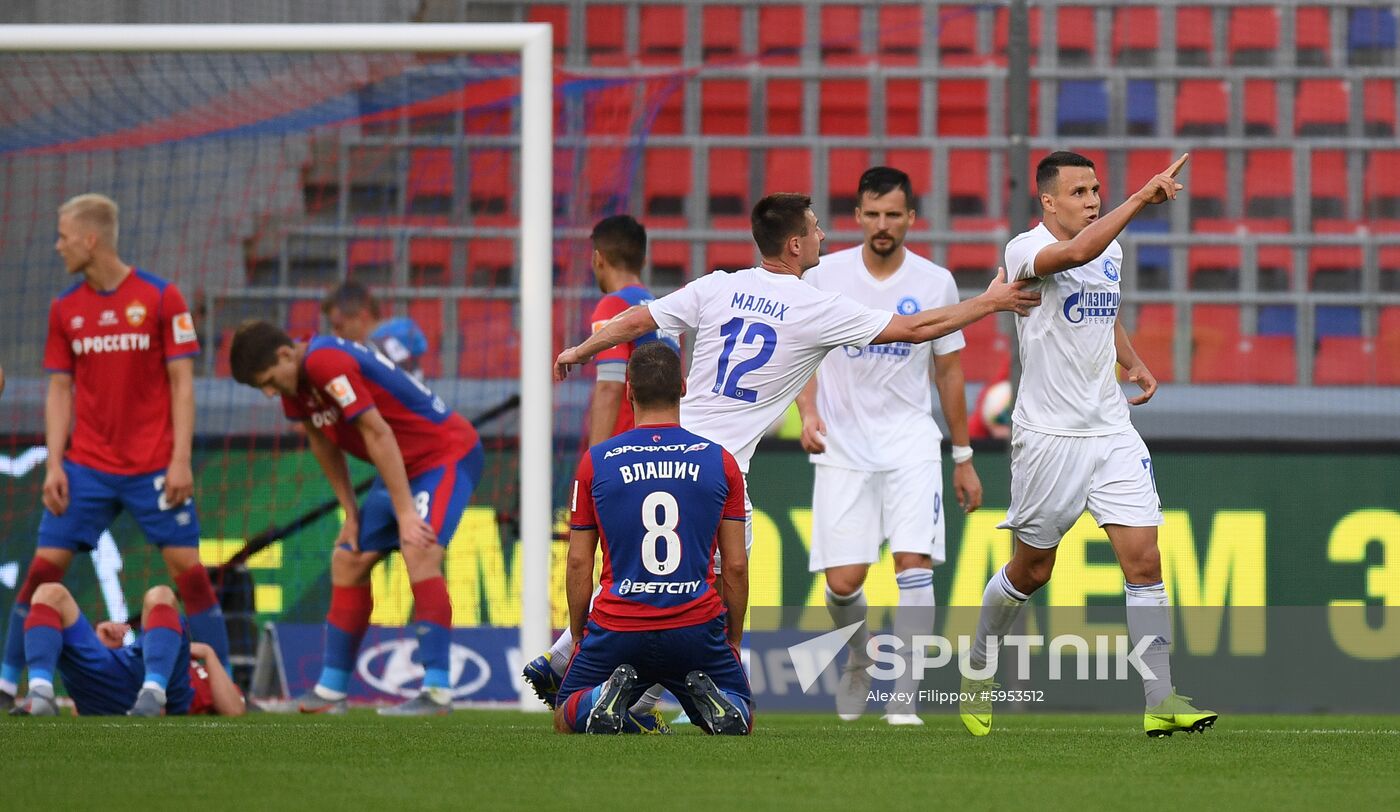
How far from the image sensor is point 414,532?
7.04m

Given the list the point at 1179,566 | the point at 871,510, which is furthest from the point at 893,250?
the point at 1179,566

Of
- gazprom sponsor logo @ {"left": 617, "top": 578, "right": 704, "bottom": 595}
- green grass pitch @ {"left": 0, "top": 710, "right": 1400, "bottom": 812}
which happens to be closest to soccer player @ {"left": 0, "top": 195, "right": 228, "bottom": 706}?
Answer: green grass pitch @ {"left": 0, "top": 710, "right": 1400, "bottom": 812}

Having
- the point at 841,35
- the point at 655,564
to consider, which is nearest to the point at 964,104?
the point at 841,35

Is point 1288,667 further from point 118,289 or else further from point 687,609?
point 118,289

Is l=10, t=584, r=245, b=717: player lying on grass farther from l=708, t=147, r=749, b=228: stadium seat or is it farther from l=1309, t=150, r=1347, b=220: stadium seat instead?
l=1309, t=150, r=1347, b=220: stadium seat

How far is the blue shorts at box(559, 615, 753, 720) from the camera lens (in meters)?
5.23

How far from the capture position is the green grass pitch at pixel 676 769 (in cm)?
387

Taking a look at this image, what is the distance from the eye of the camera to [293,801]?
150 inches

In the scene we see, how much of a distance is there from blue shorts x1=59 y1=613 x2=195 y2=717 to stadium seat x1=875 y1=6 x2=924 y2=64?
7.12 metres

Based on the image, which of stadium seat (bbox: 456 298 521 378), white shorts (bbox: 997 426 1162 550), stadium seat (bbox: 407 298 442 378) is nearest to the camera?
white shorts (bbox: 997 426 1162 550)

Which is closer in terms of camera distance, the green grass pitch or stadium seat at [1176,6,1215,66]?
the green grass pitch

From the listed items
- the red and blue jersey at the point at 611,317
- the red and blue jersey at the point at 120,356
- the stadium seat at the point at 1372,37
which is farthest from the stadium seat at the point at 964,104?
the red and blue jersey at the point at 120,356

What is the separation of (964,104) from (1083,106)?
0.84 m

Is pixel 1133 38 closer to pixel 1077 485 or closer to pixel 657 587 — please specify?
pixel 1077 485
